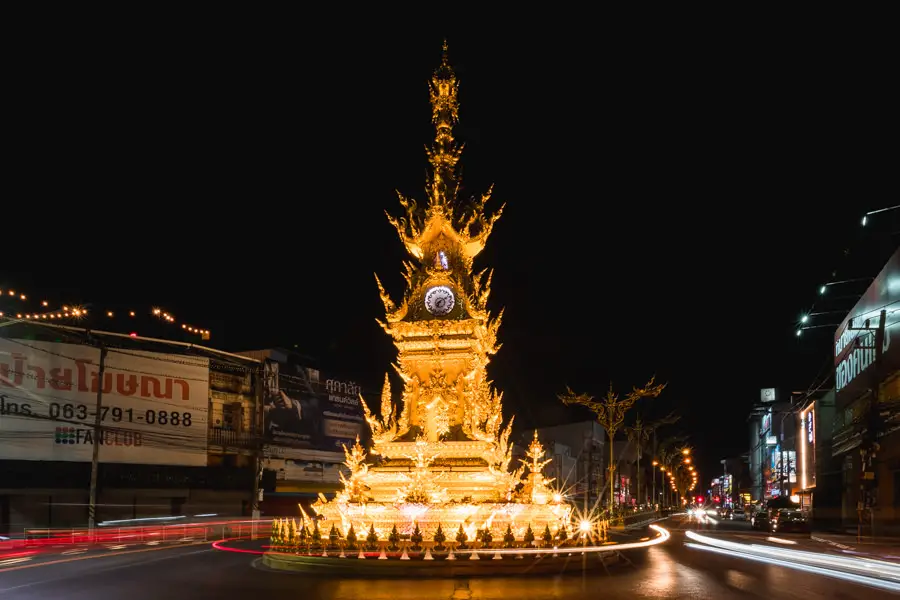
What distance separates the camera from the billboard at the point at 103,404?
46156mm

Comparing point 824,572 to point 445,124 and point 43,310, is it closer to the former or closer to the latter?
point 445,124

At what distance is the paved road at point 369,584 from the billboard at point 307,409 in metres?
38.4

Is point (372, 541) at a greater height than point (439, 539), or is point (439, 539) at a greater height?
point (439, 539)

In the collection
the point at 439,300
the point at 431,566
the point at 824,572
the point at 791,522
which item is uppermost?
the point at 439,300

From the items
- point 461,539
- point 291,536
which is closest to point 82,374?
point 291,536

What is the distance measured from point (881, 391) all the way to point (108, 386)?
1740 inches

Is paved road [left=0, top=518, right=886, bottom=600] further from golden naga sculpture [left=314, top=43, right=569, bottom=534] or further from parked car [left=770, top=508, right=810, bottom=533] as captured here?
parked car [left=770, top=508, right=810, bottom=533]

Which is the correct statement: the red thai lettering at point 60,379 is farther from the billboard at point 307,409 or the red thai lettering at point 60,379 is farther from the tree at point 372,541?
the tree at point 372,541

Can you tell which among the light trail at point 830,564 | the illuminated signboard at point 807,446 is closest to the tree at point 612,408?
the light trail at point 830,564

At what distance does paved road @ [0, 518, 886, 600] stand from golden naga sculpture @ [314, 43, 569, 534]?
3.76m

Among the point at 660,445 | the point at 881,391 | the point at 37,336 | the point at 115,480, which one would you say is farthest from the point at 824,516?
the point at 37,336

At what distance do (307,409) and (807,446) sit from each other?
186 feet

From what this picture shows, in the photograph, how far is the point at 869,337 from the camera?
183ft

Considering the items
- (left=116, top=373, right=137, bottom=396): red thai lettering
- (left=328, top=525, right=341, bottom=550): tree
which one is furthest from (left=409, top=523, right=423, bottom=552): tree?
(left=116, top=373, right=137, bottom=396): red thai lettering
